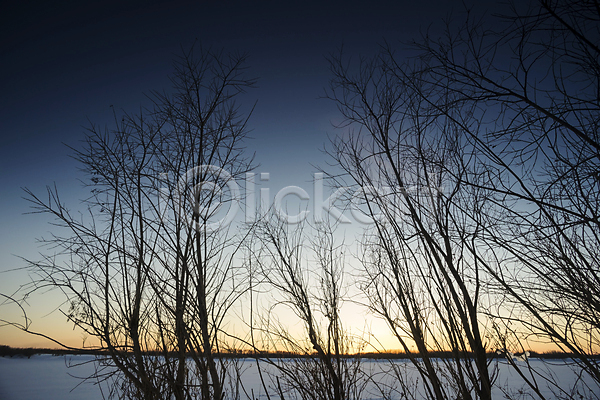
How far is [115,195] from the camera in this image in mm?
2996

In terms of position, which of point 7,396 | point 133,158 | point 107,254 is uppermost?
point 133,158

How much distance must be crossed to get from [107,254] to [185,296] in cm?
88

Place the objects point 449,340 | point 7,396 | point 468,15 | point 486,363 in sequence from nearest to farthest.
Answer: point 468,15 → point 486,363 → point 449,340 → point 7,396

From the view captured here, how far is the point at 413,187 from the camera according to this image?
9.36 feet

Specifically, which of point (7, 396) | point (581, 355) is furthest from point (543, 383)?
point (7, 396)

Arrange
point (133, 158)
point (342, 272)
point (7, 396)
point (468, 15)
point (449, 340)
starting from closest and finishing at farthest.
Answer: point (468, 15) → point (449, 340) → point (133, 158) → point (342, 272) → point (7, 396)

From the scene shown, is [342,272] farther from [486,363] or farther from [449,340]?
[486,363]

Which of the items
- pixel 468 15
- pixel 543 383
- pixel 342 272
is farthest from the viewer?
pixel 543 383

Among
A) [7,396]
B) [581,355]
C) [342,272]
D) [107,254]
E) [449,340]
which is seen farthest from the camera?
[7,396]

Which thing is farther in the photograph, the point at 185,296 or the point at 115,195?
the point at 115,195

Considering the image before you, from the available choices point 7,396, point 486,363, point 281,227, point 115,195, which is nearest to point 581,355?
point 486,363

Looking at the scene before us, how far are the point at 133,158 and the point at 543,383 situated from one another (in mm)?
19074

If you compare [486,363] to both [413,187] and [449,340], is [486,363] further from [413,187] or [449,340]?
[413,187]

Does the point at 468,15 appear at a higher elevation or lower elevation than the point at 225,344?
higher
